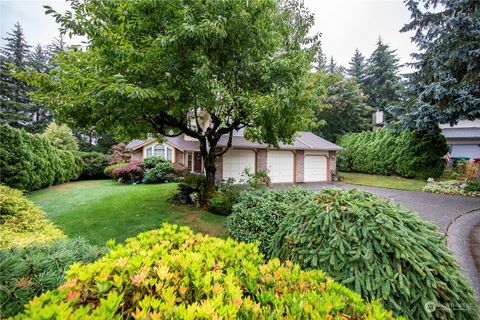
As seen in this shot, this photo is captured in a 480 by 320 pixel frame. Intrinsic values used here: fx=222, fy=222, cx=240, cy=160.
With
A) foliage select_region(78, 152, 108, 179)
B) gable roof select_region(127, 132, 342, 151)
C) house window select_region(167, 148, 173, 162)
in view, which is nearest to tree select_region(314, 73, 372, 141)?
gable roof select_region(127, 132, 342, 151)

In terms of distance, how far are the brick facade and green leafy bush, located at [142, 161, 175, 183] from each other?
8455mm

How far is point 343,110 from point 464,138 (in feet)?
36.9

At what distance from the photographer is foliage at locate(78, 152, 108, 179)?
1772 centimetres

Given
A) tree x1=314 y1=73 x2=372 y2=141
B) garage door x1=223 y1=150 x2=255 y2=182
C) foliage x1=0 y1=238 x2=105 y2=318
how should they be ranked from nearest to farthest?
1. foliage x1=0 y1=238 x2=105 y2=318
2. garage door x1=223 y1=150 x2=255 y2=182
3. tree x1=314 y1=73 x2=372 y2=141

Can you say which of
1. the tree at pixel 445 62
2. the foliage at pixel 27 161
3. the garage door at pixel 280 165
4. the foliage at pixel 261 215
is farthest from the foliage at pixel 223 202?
the tree at pixel 445 62

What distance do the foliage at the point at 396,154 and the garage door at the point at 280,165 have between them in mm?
6928

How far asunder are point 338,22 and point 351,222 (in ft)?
31.3

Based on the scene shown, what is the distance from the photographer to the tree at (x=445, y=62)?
892cm

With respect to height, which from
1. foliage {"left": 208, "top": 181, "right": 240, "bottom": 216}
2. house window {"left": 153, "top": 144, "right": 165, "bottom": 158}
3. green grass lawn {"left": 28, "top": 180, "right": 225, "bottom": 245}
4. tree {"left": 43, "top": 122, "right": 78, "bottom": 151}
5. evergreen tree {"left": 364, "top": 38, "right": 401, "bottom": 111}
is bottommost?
green grass lawn {"left": 28, "top": 180, "right": 225, "bottom": 245}

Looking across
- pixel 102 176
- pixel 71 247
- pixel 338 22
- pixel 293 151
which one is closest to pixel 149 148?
pixel 102 176

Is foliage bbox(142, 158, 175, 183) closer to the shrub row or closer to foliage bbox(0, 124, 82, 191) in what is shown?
foliage bbox(0, 124, 82, 191)

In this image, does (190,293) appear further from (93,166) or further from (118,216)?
(93,166)

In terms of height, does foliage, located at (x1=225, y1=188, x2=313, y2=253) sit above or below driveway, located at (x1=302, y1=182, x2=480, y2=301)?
above

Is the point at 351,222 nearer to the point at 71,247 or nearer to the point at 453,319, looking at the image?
the point at 453,319
